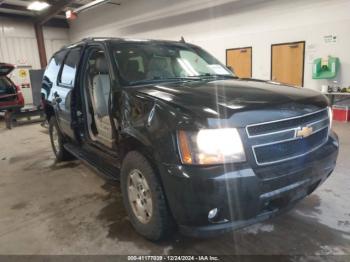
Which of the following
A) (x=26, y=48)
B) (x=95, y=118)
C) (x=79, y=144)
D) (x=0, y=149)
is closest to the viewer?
(x=95, y=118)

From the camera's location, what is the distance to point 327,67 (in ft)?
21.1

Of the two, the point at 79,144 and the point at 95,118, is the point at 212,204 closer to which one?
the point at 95,118

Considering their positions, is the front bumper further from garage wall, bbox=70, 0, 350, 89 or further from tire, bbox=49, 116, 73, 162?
garage wall, bbox=70, 0, 350, 89

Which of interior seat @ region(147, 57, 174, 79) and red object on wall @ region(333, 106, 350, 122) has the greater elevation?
interior seat @ region(147, 57, 174, 79)

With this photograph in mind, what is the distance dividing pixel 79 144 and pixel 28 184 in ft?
2.64

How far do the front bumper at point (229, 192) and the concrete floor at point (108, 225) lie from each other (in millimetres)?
435

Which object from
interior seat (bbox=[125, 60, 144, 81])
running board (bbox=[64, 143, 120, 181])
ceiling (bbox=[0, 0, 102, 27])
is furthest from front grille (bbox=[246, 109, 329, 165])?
ceiling (bbox=[0, 0, 102, 27])

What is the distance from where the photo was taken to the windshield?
96.7 inches

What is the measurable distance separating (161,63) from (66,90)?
1.28 metres

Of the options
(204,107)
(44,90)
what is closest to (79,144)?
(44,90)

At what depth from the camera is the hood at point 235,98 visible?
1.69m

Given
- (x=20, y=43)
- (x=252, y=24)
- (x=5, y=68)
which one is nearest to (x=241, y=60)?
(x=252, y=24)

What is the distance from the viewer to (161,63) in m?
2.69

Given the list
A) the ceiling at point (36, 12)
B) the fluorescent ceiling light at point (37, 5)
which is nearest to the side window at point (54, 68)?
the ceiling at point (36, 12)
